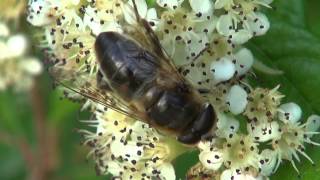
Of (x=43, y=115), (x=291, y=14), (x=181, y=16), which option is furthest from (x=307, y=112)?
(x=43, y=115)

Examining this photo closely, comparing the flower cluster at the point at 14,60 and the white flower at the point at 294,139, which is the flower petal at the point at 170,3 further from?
the flower cluster at the point at 14,60

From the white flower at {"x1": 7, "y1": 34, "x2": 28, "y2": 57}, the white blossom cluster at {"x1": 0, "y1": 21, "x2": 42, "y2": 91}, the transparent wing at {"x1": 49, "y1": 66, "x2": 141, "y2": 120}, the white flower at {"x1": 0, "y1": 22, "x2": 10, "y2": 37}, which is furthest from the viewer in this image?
the white blossom cluster at {"x1": 0, "y1": 21, "x2": 42, "y2": 91}

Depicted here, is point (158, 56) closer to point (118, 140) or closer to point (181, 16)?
point (181, 16)

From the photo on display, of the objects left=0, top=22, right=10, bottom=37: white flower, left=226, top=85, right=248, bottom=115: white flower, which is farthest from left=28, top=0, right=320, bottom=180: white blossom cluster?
left=0, top=22, right=10, bottom=37: white flower

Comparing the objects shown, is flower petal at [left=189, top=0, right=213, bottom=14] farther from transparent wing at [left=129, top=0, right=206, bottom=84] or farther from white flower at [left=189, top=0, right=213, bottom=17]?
transparent wing at [left=129, top=0, right=206, bottom=84]

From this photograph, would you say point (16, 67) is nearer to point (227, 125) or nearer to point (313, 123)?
point (227, 125)
